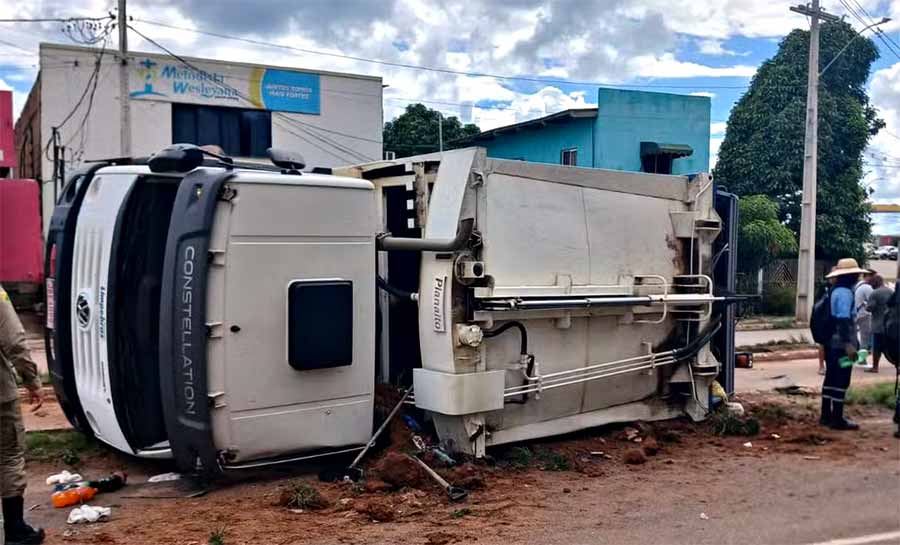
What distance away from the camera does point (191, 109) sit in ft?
73.3

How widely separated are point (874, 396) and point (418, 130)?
1051 inches

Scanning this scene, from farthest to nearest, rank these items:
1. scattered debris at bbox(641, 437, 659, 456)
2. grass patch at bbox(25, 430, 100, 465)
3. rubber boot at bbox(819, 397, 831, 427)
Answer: rubber boot at bbox(819, 397, 831, 427) < scattered debris at bbox(641, 437, 659, 456) < grass patch at bbox(25, 430, 100, 465)

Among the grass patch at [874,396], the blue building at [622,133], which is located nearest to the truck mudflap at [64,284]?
the grass patch at [874,396]

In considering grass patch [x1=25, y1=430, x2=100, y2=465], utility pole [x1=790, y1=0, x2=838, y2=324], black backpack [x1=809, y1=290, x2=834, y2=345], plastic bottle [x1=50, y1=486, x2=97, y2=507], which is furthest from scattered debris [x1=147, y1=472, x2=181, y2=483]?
utility pole [x1=790, y1=0, x2=838, y2=324]

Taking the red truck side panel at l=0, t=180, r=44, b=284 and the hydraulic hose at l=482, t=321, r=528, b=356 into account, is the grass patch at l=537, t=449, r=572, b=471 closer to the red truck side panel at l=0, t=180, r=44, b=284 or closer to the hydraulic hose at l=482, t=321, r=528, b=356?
the hydraulic hose at l=482, t=321, r=528, b=356

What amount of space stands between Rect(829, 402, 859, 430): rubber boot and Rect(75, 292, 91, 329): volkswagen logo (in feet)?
21.6

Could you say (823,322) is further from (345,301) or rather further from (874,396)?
(345,301)

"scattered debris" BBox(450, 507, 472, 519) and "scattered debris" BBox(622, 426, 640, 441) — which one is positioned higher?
"scattered debris" BBox(622, 426, 640, 441)

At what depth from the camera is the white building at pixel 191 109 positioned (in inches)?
803

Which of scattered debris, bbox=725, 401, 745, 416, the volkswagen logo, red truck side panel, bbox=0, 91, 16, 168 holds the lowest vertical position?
scattered debris, bbox=725, 401, 745, 416

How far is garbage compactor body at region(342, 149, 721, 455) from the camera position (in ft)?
18.7

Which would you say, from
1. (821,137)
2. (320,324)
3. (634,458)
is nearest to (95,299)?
(320,324)

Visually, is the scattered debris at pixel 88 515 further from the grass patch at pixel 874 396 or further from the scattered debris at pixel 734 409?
the grass patch at pixel 874 396

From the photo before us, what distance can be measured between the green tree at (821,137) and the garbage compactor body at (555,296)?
20.0 metres
